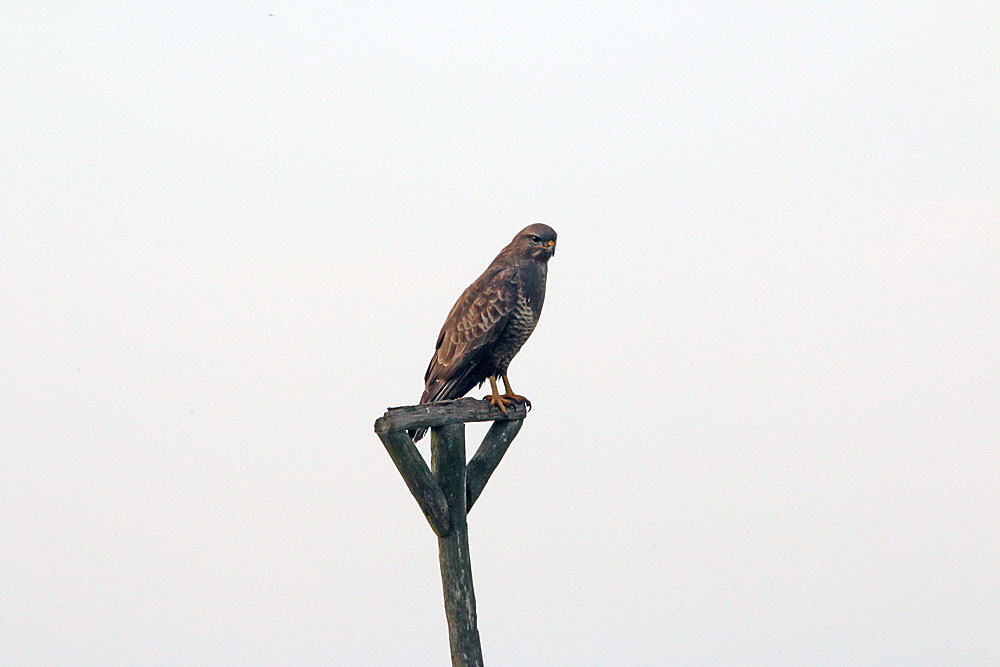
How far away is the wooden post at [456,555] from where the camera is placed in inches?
254

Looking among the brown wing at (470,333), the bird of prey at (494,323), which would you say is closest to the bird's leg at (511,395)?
the bird of prey at (494,323)

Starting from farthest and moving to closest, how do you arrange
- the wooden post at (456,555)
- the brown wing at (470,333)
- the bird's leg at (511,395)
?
the bird's leg at (511,395) < the brown wing at (470,333) < the wooden post at (456,555)

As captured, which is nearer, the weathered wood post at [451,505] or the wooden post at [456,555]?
the weathered wood post at [451,505]

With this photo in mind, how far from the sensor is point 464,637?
21.1 feet

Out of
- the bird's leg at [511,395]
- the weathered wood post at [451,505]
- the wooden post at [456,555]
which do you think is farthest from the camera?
the bird's leg at [511,395]

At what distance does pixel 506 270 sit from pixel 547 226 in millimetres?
419

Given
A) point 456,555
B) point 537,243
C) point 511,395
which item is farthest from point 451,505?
point 537,243

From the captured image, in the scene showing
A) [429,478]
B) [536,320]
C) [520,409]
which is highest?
[536,320]

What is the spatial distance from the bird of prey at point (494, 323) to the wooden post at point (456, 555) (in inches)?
14.3

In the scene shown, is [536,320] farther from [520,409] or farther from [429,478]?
Answer: [429,478]

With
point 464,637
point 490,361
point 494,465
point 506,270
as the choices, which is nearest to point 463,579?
point 464,637

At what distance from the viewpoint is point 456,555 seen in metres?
6.48

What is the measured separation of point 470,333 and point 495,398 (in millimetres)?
443

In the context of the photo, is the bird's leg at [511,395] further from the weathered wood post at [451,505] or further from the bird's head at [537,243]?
the bird's head at [537,243]
